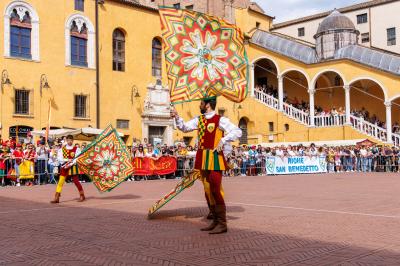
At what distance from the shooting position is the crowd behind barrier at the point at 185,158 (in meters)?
20.8

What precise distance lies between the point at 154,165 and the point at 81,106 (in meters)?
8.86

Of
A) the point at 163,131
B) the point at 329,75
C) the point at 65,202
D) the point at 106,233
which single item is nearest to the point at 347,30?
the point at 329,75

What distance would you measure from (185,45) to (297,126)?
30964 mm

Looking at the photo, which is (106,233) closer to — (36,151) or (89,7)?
(36,151)

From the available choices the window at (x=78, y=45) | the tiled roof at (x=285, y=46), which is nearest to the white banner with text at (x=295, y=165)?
the tiled roof at (x=285, y=46)

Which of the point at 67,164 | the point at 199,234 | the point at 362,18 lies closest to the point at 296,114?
Result: the point at 362,18

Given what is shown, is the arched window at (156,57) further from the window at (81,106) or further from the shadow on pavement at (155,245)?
the shadow on pavement at (155,245)

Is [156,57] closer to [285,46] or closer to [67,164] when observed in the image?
[285,46]

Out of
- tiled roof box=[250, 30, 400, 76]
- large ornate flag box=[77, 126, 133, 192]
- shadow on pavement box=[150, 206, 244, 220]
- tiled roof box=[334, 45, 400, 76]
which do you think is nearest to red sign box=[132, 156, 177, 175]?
large ornate flag box=[77, 126, 133, 192]

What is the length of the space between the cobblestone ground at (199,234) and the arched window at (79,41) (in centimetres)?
1924

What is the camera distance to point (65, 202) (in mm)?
13438

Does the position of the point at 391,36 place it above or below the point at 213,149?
above

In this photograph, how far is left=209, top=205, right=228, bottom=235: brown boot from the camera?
8.09 m

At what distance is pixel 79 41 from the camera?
31.2 meters
